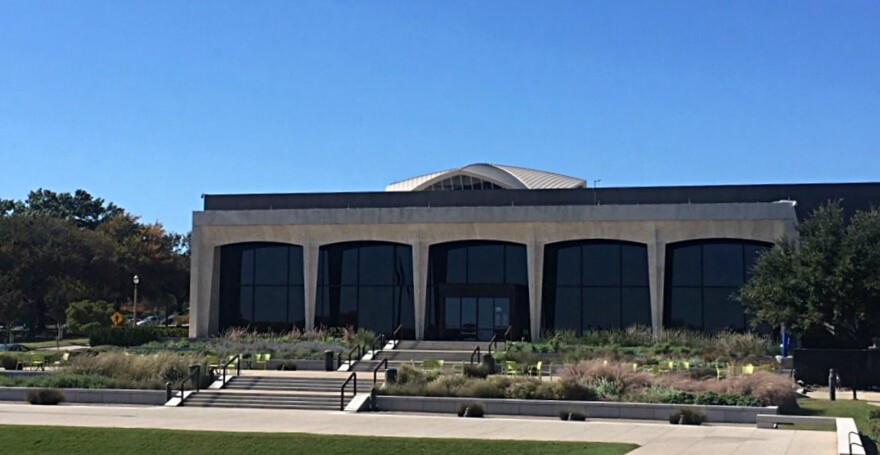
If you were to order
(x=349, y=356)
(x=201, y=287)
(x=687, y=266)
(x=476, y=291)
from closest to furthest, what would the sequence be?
(x=349, y=356) → (x=687, y=266) → (x=476, y=291) → (x=201, y=287)

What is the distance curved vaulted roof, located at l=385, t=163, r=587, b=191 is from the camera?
61938 mm

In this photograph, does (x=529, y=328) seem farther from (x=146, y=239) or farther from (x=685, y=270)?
(x=146, y=239)

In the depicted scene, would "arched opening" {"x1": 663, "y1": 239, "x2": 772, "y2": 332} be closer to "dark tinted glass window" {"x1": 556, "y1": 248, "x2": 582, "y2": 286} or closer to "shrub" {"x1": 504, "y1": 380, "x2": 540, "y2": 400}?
"dark tinted glass window" {"x1": 556, "y1": 248, "x2": 582, "y2": 286}

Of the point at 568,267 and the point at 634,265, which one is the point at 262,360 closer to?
the point at 568,267

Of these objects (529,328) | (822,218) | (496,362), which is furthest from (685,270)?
(496,362)

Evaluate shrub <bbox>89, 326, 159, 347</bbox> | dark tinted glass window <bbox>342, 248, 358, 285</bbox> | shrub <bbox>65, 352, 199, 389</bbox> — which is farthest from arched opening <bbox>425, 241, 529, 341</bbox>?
shrub <bbox>65, 352, 199, 389</bbox>

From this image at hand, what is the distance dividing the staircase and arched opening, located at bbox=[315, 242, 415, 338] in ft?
51.5

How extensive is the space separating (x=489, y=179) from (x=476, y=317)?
50.1 feet

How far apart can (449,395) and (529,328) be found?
20095mm

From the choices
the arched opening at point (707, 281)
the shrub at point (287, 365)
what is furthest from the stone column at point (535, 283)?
the shrub at point (287, 365)

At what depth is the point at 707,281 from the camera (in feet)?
153

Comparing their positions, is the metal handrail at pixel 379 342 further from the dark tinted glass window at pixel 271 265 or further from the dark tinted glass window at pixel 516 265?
the dark tinted glass window at pixel 516 265

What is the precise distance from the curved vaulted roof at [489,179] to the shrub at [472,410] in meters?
34.8

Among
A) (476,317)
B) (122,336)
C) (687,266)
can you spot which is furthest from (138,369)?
(687,266)
